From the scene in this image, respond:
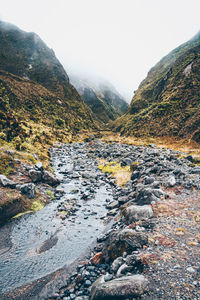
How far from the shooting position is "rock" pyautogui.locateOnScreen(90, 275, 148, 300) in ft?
18.1

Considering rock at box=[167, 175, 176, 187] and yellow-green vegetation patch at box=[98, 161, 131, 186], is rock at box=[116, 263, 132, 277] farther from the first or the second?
yellow-green vegetation patch at box=[98, 161, 131, 186]

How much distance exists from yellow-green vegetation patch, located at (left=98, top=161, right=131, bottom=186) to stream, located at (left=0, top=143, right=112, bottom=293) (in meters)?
3.72

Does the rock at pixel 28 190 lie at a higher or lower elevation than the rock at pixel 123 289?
higher

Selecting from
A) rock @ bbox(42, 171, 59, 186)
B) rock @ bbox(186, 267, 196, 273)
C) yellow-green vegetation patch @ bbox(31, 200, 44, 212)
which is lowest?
rock @ bbox(186, 267, 196, 273)

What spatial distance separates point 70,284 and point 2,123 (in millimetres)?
29825

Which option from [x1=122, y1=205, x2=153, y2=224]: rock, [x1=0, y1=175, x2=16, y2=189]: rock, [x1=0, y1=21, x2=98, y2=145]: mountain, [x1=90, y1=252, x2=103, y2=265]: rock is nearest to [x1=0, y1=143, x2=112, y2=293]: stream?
[x1=90, y1=252, x2=103, y2=265]: rock

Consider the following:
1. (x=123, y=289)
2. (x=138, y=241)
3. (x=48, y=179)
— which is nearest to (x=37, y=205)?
(x=48, y=179)

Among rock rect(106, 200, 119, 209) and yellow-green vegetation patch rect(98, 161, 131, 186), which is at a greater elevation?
yellow-green vegetation patch rect(98, 161, 131, 186)

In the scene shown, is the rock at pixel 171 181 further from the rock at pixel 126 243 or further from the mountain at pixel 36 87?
the mountain at pixel 36 87

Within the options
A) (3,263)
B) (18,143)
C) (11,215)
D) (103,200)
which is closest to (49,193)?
(11,215)

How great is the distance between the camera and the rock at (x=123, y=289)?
552cm

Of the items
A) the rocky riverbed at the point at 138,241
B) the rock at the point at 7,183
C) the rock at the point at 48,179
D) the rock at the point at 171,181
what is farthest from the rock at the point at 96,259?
the rock at the point at 48,179

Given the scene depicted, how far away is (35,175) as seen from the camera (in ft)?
63.1

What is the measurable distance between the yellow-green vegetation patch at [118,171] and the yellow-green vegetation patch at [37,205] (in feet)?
34.1
